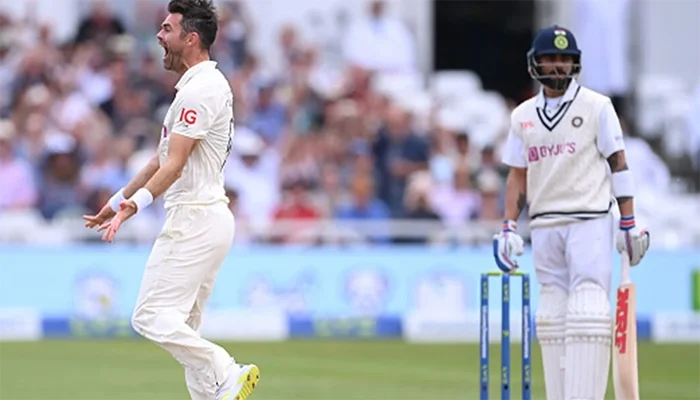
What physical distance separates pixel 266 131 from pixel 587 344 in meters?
7.80

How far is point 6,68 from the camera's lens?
563 inches

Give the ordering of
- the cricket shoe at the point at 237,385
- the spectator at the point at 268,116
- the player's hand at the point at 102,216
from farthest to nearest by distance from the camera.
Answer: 1. the spectator at the point at 268,116
2. the cricket shoe at the point at 237,385
3. the player's hand at the point at 102,216

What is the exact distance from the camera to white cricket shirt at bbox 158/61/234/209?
21.0 ft

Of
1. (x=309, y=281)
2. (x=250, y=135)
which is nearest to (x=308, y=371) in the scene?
(x=309, y=281)

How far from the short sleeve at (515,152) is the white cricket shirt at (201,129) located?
122 cm

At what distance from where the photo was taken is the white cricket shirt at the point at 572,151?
6766mm

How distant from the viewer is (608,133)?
6.72 metres

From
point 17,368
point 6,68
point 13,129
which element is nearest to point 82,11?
point 6,68

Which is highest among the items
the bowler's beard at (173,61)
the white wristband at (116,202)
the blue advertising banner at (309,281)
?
the bowler's beard at (173,61)

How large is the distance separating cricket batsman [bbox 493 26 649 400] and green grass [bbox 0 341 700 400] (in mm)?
1738

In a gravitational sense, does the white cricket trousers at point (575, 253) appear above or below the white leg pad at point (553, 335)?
above

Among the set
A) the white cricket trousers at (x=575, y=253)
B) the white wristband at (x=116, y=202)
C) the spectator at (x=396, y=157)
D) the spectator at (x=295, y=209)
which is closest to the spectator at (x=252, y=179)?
the spectator at (x=295, y=209)

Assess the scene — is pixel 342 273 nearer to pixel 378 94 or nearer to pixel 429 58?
pixel 378 94

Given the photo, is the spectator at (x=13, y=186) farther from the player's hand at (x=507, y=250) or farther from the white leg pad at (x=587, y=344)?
the white leg pad at (x=587, y=344)
